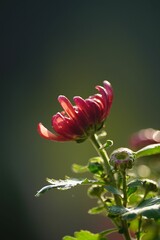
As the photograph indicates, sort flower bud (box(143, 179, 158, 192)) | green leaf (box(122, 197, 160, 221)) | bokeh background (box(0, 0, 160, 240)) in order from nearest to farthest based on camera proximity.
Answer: green leaf (box(122, 197, 160, 221)) < flower bud (box(143, 179, 158, 192)) < bokeh background (box(0, 0, 160, 240))

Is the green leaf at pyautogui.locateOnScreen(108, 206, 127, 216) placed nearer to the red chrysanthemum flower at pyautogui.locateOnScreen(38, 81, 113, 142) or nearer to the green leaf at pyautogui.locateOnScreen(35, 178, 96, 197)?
the green leaf at pyautogui.locateOnScreen(35, 178, 96, 197)

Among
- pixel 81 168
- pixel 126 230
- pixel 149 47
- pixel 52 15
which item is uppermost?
pixel 52 15

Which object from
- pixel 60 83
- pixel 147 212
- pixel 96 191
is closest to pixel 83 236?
pixel 96 191

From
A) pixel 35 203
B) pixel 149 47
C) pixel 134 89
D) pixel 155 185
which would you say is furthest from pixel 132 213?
pixel 149 47

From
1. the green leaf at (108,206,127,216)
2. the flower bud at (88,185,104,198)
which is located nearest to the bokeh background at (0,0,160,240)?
the flower bud at (88,185,104,198)

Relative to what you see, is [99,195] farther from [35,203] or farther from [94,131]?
[35,203]

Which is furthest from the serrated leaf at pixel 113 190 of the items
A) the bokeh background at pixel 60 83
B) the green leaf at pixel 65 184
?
the bokeh background at pixel 60 83
